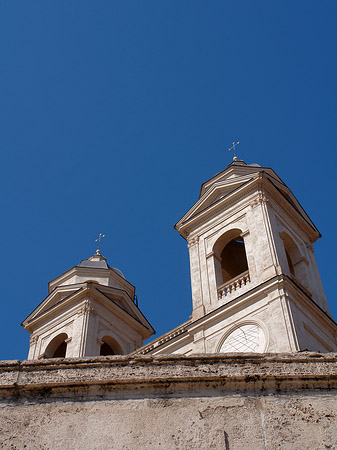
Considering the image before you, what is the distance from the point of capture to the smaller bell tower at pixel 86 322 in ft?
98.1

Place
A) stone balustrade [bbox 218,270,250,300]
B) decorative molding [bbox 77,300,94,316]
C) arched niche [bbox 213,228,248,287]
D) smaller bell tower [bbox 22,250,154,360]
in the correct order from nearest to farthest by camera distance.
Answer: stone balustrade [bbox 218,270,250,300] → arched niche [bbox 213,228,248,287] → smaller bell tower [bbox 22,250,154,360] → decorative molding [bbox 77,300,94,316]

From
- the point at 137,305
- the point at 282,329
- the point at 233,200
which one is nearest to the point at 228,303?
the point at 282,329

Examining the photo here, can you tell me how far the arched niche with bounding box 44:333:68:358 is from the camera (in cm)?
3067

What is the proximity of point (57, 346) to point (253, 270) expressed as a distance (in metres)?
11.9

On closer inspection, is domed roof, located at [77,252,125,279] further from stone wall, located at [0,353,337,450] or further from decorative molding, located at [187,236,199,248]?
stone wall, located at [0,353,337,450]

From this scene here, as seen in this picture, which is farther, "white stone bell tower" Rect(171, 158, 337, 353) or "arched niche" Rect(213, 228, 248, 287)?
"arched niche" Rect(213, 228, 248, 287)

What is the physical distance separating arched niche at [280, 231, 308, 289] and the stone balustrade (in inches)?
108

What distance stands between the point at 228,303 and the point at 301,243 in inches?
231

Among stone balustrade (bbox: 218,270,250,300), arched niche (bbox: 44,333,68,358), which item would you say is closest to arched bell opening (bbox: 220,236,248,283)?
stone balustrade (bbox: 218,270,250,300)

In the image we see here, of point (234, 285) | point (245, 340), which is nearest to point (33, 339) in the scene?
point (234, 285)

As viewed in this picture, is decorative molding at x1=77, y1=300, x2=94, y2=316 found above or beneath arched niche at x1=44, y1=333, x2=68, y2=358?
above

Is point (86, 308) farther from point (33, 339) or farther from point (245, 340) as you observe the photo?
point (245, 340)

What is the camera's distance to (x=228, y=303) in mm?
23219

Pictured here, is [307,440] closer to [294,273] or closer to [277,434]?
[277,434]
